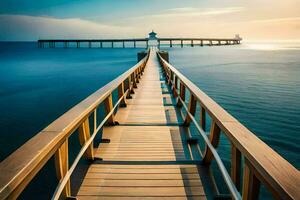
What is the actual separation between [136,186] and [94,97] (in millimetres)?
1457

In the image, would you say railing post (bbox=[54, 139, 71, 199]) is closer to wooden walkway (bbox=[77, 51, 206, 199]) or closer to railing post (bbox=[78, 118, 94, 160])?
wooden walkway (bbox=[77, 51, 206, 199])

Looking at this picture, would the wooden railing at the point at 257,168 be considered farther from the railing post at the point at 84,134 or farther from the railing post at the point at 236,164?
the railing post at the point at 84,134

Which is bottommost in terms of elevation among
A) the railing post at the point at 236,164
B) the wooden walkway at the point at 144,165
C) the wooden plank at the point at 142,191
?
the wooden plank at the point at 142,191

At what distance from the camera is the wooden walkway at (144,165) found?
2.92m

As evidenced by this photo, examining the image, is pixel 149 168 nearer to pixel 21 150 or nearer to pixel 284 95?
pixel 21 150

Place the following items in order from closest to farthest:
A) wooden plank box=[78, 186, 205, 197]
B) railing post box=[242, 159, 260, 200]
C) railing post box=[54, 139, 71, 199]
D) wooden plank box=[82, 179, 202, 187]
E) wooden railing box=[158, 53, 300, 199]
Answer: wooden railing box=[158, 53, 300, 199], railing post box=[242, 159, 260, 200], railing post box=[54, 139, 71, 199], wooden plank box=[78, 186, 205, 197], wooden plank box=[82, 179, 202, 187]

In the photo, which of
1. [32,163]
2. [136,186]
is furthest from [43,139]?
[136,186]

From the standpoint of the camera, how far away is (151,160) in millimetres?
3791

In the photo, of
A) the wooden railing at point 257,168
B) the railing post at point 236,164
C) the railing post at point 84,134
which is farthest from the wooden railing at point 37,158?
the railing post at point 236,164

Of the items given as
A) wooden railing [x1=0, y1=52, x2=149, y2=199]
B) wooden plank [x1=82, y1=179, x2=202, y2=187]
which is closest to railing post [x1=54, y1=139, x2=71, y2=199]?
wooden railing [x1=0, y1=52, x2=149, y2=199]

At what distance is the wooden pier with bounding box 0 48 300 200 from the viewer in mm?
1537

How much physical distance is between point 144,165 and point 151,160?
210 millimetres

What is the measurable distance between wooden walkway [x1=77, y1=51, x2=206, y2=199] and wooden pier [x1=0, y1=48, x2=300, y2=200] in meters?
0.01

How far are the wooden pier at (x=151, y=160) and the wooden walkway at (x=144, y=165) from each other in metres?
0.01
